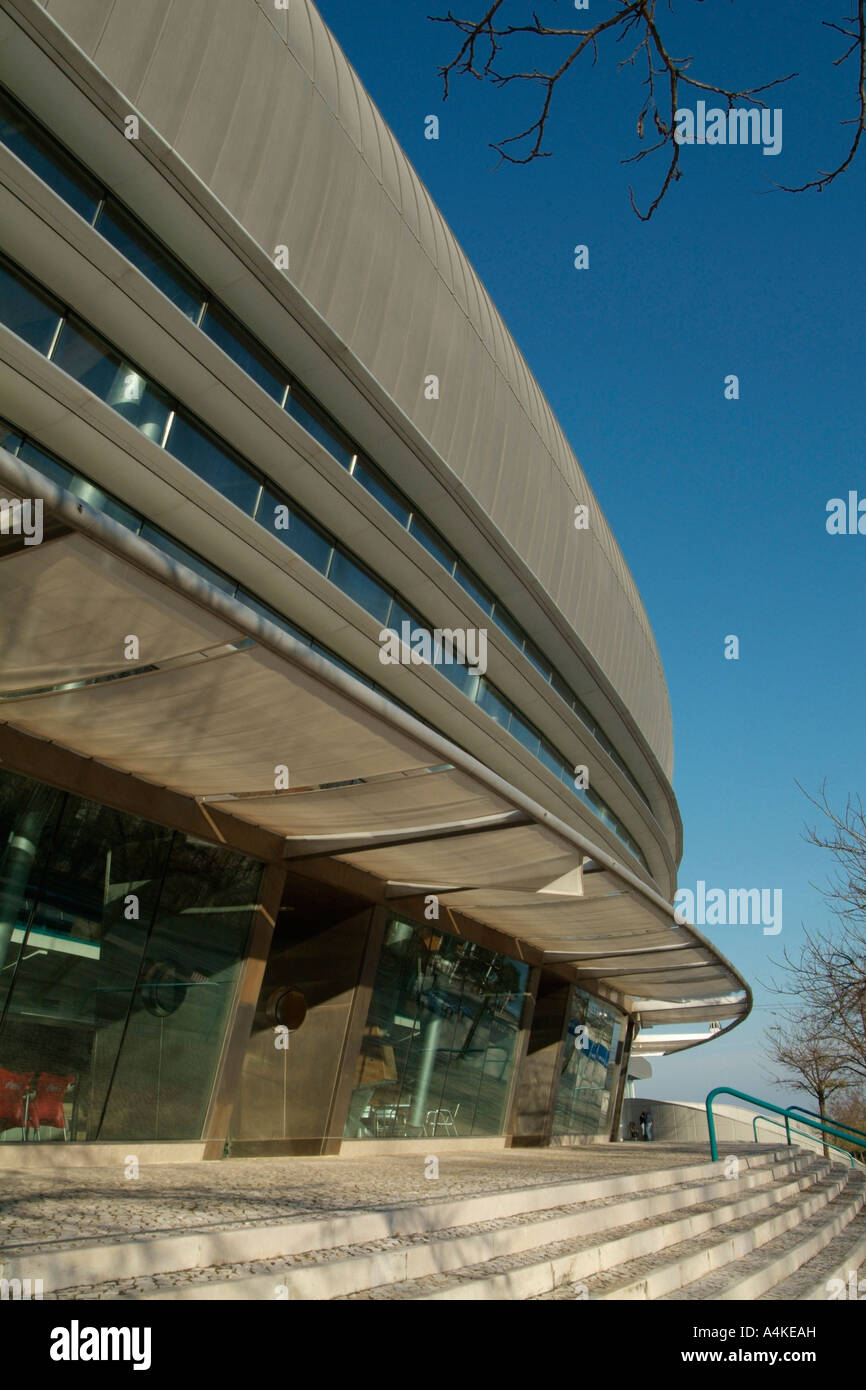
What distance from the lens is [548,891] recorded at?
33.7 feet

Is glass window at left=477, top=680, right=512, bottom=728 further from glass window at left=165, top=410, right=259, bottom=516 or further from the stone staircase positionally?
the stone staircase

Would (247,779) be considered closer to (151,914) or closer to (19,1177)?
(151,914)

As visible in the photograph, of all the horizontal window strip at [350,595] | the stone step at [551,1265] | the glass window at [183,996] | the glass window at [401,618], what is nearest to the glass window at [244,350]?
the horizontal window strip at [350,595]

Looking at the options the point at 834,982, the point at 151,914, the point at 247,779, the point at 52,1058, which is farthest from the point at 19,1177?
the point at 834,982

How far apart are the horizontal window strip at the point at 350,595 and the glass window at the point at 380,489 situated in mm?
1224

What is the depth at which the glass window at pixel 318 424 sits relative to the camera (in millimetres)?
13422

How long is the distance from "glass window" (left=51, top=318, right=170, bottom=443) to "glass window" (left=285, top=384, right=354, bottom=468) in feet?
7.43

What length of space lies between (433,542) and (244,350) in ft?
17.4

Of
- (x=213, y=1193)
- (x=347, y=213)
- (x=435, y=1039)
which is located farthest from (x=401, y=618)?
(x=213, y=1193)

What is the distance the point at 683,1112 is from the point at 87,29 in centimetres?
5081

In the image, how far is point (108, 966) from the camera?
30.4 ft

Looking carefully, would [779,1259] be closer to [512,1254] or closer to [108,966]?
[512,1254]

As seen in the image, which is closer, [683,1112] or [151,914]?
[151,914]
